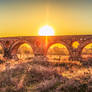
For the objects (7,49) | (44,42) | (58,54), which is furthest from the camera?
(58,54)

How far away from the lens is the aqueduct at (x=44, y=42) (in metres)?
17.3

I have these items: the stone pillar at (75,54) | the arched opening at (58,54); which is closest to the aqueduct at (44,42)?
the stone pillar at (75,54)

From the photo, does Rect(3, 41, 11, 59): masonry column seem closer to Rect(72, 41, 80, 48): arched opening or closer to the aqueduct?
the aqueduct

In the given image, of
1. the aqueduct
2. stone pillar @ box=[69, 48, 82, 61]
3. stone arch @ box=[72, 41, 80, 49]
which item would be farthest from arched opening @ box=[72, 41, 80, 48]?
stone pillar @ box=[69, 48, 82, 61]

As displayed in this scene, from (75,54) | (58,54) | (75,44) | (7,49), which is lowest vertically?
(58,54)

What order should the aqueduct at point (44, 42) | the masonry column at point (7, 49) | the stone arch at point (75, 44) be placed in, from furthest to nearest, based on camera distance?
1. the masonry column at point (7, 49)
2. the stone arch at point (75, 44)
3. the aqueduct at point (44, 42)

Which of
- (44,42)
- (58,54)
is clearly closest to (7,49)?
(44,42)

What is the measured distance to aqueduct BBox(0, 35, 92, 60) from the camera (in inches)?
683

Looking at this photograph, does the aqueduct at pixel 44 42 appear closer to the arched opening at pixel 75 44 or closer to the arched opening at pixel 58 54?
the arched opening at pixel 75 44

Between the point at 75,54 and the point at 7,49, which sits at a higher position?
the point at 7,49

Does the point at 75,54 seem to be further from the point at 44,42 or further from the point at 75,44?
the point at 44,42

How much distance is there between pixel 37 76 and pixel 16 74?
1.74m

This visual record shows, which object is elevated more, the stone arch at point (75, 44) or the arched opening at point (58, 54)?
the stone arch at point (75, 44)

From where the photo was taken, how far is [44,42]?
19.0 metres
